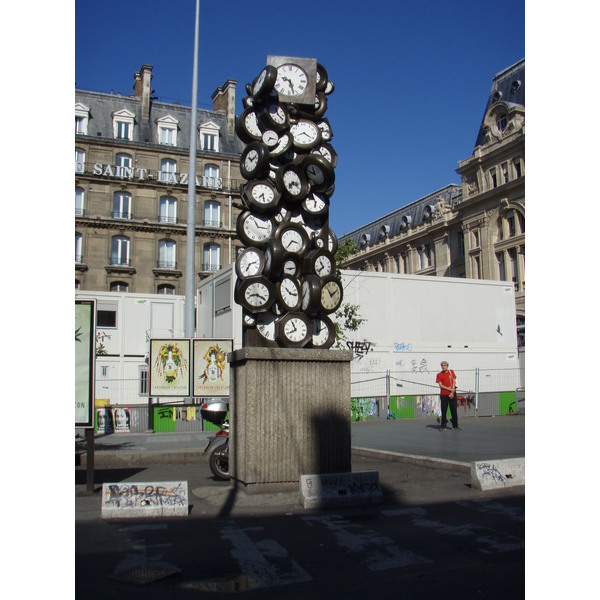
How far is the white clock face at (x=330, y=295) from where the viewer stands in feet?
29.6

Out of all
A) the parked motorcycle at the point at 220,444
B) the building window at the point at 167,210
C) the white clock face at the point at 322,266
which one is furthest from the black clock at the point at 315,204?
the building window at the point at 167,210

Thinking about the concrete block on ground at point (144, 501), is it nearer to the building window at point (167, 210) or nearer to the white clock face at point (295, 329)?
the white clock face at point (295, 329)

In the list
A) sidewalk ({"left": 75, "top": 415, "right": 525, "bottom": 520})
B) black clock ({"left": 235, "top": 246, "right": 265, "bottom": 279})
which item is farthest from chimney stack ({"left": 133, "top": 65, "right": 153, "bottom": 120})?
black clock ({"left": 235, "top": 246, "right": 265, "bottom": 279})

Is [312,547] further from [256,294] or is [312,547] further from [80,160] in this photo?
[80,160]

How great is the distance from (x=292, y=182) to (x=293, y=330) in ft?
6.51

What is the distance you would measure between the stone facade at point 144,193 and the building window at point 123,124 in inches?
3.0

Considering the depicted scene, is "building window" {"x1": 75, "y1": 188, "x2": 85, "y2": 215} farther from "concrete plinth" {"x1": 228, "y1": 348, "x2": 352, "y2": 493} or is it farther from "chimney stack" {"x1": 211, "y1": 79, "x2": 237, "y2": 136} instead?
"concrete plinth" {"x1": 228, "y1": 348, "x2": 352, "y2": 493}

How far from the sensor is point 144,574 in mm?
5090

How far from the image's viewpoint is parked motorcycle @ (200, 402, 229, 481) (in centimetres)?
1005

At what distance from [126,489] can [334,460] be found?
2.59 metres

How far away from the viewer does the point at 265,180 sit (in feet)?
29.7

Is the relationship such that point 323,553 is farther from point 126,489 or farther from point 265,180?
point 265,180

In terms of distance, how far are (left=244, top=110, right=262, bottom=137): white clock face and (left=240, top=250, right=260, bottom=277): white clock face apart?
63.9 inches
